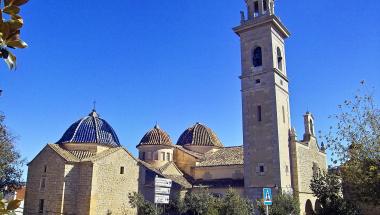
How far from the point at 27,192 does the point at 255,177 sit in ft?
55.1

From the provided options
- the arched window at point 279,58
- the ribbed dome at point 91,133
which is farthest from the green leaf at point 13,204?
the arched window at point 279,58

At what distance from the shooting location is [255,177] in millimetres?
25562

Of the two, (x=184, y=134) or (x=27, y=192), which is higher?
(x=184, y=134)

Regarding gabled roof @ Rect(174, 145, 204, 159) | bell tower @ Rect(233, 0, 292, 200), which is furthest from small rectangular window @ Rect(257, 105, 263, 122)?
gabled roof @ Rect(174, 145, 204, 159)

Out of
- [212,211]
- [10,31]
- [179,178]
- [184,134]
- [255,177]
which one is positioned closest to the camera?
[10,31]

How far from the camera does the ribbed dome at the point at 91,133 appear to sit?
27.2 metres

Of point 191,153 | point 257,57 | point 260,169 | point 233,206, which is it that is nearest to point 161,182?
point 233,206

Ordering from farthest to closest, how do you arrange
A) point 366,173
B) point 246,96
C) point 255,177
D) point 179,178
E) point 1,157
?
point 179,178
point 246,96
point 255,177
point 1,157
point 366,173

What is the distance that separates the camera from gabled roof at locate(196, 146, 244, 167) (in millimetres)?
29750

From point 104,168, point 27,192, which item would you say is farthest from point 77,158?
point 27,192

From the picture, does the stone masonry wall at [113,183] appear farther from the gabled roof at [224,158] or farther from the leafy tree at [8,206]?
the leafy tree at [8,206]

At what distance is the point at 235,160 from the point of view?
1173 inches

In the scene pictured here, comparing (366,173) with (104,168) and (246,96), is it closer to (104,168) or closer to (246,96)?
(246,96)

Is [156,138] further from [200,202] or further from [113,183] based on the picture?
[200,202]
